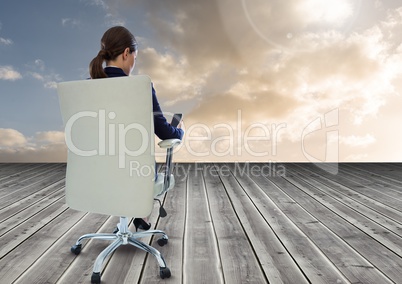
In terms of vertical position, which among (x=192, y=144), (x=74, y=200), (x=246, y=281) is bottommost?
(x=246, y=281)

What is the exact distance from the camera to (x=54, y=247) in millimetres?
2309

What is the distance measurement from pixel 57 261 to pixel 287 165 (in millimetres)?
4650

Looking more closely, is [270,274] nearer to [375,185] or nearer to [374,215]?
[374,215]

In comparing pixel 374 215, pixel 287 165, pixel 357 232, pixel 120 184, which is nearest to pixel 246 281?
pixel 120 184

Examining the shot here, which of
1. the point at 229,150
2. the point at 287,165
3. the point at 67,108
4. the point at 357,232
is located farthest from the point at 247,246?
the point at 287,165

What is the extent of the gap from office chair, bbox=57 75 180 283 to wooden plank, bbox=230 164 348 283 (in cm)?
75

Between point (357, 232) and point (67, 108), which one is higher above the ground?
point (67, 108)

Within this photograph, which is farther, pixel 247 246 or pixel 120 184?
pixel 247 246

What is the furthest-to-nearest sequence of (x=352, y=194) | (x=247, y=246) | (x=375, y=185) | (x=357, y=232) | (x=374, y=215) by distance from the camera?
1. (x=375, y=185)
2. (x=352, y=194)
3. (x=374, y=215)
4. (x=357, y=232)
5. (x=247, y=246)

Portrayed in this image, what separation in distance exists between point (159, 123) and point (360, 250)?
143 cm

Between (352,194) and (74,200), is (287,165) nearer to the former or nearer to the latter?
(352,194)

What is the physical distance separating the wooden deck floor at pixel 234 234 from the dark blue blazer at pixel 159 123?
0.69 metres

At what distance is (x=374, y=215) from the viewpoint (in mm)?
3139

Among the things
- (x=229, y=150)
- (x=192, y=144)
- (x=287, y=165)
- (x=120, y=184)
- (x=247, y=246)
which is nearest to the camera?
(x=120, y=184)
